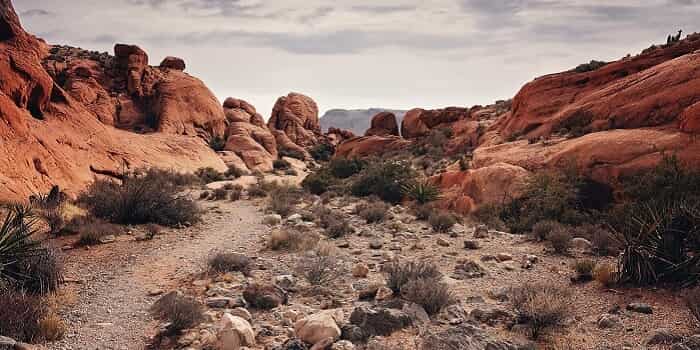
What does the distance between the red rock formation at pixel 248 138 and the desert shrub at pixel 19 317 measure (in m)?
31.2

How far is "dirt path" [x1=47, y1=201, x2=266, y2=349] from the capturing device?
5.06 meters

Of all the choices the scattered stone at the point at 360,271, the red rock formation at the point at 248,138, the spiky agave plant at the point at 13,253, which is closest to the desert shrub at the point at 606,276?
the scattered stone at the point at 360,271

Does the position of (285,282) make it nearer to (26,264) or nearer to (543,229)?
(26,264)

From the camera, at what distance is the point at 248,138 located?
135 feet

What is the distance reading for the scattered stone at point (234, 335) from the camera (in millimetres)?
4742

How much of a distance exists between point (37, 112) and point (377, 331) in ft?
68.0

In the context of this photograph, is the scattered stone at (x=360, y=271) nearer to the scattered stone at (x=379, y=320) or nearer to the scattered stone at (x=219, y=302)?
the scattered stone at (x=379, y=320)

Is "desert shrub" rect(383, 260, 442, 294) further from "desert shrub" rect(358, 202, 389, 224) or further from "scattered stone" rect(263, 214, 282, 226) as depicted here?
"scattered stone" rect(263, 214, 282, 226)

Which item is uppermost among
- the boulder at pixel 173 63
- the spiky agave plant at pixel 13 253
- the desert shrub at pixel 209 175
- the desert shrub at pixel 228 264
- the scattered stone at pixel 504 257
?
the boulder at pixel 173 63

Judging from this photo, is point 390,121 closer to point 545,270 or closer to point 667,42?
point 667,42

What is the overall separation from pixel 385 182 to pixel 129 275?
12932 millimetres

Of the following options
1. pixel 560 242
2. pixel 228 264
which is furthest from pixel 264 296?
pixel 560 242

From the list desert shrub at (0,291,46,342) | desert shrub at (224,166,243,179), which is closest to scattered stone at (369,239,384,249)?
desert shrub at (0,291,46,342)

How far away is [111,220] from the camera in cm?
1106
